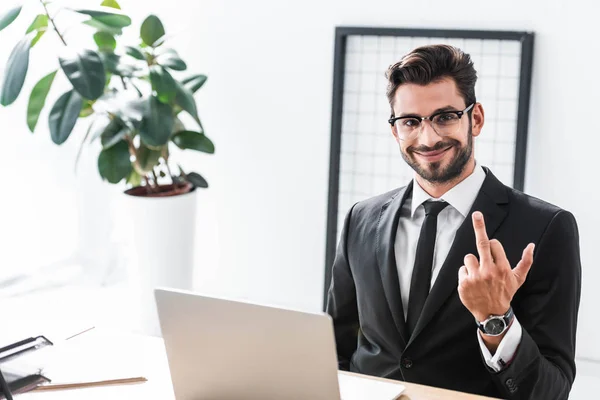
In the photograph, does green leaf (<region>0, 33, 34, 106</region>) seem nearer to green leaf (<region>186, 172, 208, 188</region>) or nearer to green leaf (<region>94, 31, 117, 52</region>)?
green leaf (<region>94, 31, 117, 52</region>)

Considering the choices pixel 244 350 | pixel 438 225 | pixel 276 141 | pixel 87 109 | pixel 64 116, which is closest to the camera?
pixel 244 350

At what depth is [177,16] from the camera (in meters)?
3.89

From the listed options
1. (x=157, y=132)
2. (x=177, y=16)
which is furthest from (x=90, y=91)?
(x=177, y=16)

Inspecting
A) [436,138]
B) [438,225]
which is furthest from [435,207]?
[436,138]

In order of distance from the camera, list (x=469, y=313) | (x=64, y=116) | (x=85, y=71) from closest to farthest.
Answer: (x=469, y=313) < (x=85, y=71) < (x=64, y=116)

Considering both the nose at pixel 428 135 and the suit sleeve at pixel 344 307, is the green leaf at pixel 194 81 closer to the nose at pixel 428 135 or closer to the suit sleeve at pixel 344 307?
the suit sleeve at pixel 344 307

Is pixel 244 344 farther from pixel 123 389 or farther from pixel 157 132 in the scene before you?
pixel 157 132

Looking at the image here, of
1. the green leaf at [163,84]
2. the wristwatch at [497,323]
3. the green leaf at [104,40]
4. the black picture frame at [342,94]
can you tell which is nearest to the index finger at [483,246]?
the wristwatch at [497,323]

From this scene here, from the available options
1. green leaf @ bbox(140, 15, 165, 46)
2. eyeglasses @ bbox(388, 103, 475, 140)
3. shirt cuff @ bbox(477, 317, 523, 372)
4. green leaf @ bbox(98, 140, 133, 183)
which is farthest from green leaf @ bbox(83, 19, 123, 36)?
shirt cuff @ bbox(477, 317, 523, 372)

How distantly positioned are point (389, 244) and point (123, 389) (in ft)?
2.19

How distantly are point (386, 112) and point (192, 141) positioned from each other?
2.66 feet

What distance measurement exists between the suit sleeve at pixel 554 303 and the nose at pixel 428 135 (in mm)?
303

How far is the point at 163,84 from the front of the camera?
131 inches

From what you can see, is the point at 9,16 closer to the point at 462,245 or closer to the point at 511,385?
the point at 462,245
